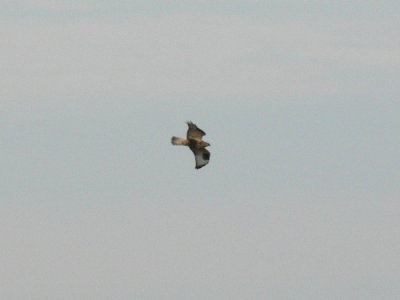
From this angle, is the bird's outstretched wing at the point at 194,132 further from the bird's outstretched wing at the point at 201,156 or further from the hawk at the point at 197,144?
the bird's outstretched wing at the point at 201,156

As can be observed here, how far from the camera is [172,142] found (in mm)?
44844

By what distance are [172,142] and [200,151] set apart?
3730 millimetres

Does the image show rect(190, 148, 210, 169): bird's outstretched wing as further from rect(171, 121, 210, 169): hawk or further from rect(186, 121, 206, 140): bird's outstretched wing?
rect(186, 121, 206, 140): bird's outstretched wing

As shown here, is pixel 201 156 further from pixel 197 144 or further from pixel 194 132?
pixel 194 132

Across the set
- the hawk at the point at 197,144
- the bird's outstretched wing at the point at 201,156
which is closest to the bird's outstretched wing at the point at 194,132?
the hawk at the point at 197,144

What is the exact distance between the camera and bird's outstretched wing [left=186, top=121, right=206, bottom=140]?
46.1 meters

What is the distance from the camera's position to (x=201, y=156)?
156 ft

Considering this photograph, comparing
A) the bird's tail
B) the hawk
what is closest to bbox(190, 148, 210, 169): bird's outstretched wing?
the hawk

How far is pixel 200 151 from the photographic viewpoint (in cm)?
4722

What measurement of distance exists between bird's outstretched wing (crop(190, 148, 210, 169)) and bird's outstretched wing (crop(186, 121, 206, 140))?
1.30 m

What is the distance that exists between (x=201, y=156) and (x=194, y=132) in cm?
277

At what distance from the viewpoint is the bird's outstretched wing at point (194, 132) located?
4609 centimetres

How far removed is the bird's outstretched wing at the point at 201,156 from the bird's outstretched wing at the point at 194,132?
1300 mm

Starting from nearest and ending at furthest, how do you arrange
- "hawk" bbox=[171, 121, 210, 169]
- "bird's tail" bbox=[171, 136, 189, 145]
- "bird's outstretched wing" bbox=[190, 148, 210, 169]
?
"bird's tail" bbox=[171, 136, 189, 145] → "hawk" bbox=[171, 121, 210, 169] → "bird's outstretched wing" bbox=[190, 148, 210, 169]
